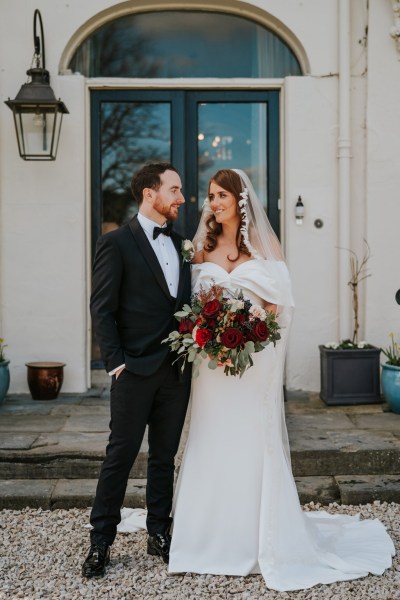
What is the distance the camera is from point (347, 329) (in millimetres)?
6672

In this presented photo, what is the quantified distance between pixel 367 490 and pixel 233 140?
12.5ft

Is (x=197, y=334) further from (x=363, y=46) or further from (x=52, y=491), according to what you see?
(x=363, y=46)

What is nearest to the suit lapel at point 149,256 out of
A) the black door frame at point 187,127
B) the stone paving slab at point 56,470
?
the stone paving slab at point 56,470

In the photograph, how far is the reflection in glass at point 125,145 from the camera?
7.01 meters

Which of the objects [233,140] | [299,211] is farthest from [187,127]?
[299,211]

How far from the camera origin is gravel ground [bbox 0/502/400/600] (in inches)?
133

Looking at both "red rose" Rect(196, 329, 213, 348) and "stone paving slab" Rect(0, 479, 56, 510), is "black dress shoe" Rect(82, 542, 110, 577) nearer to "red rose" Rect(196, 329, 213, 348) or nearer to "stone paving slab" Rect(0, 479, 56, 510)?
"stone paving slab" Rect(0, 479, 56, 510)

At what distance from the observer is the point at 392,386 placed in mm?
6078

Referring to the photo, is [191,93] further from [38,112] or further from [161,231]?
[161,231]

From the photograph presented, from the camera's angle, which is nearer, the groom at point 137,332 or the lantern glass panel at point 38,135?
the groom at point 137,332

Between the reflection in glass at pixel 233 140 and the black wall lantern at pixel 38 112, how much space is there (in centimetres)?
139

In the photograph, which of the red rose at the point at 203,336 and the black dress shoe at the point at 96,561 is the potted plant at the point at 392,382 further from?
the black dress shoe at the point at 96,561

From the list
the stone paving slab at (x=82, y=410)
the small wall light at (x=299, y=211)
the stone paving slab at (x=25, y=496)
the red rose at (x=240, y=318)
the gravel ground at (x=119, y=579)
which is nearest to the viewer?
the gravel ground at (x=119, y=579)

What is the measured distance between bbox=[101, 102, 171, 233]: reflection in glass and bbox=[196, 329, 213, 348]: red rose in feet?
12.8
